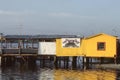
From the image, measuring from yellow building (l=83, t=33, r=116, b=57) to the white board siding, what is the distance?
19.3 ft

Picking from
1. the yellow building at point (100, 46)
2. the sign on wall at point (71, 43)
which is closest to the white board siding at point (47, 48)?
the sign on wall at point (71, 43)

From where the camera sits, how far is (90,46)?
8500 cm

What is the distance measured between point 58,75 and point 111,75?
807 cm

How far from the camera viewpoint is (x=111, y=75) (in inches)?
2808

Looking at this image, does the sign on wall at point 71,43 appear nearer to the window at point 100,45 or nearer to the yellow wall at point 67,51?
the yellow wall at point 67,51

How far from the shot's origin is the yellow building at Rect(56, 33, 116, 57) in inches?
3317

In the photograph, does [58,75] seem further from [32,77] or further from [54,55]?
[54,55]

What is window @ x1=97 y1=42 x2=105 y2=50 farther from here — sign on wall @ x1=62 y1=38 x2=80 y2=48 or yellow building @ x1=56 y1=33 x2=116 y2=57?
sign on wall @ x1=62 y1=38 x2=80 y2=48

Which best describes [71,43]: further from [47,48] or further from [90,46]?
[47,48]

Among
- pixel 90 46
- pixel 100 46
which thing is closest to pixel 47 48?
pixel 90 46

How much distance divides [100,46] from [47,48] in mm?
9904

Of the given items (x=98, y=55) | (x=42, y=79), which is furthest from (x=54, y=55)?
(x=42, y=79)

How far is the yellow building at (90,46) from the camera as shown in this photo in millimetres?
84250

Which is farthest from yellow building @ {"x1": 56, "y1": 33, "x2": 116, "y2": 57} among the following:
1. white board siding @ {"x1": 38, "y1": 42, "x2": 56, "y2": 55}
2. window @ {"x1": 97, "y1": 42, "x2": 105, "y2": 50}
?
white board siding @ {"x1": 38, "y1": 42, "x2": 56, "y2": 55}
